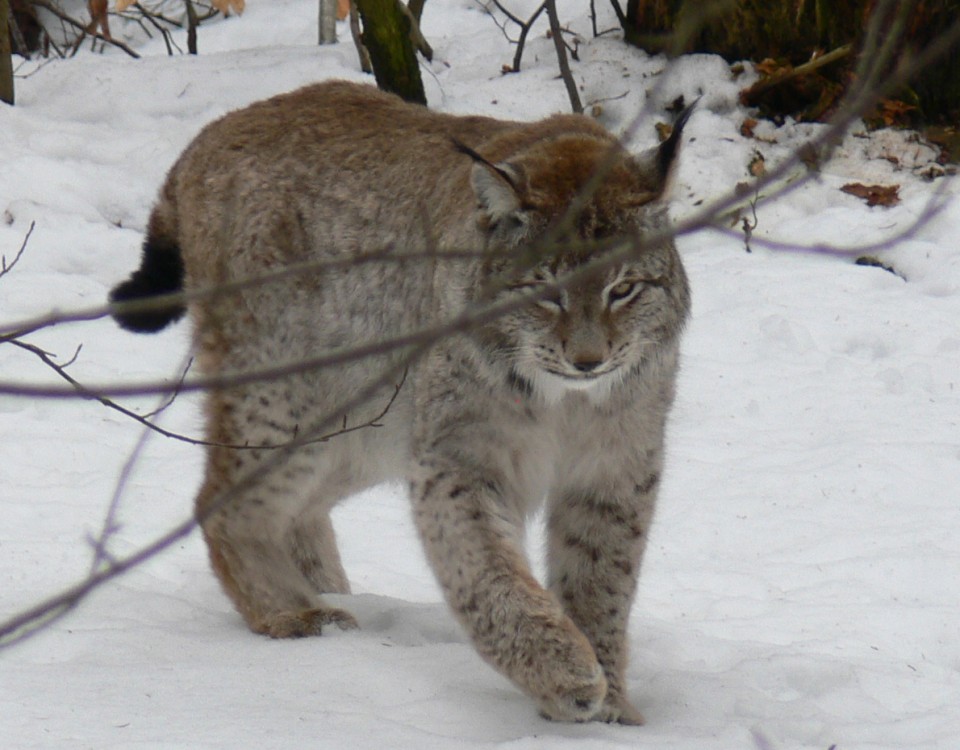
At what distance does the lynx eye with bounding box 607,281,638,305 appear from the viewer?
3.30m

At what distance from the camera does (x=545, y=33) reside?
9227 mm

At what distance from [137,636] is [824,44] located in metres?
5.58

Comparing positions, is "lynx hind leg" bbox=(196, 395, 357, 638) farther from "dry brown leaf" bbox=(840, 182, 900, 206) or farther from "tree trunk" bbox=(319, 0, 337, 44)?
"tree trunk" bbox=(319, 0, 337, 44)

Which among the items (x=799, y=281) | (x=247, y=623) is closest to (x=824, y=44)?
(x=799, y=281)

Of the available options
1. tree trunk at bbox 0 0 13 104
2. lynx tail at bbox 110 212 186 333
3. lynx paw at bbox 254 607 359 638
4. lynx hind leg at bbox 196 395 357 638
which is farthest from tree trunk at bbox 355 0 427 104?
lynx paw at bbox 254 607 359 638

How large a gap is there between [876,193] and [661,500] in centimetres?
274

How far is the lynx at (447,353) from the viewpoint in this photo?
3.27 meters

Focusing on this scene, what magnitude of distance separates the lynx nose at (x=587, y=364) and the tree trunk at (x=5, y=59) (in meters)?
5.69

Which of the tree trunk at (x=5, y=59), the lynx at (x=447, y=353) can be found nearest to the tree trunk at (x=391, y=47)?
the tree trunk at (x=5, y=59)

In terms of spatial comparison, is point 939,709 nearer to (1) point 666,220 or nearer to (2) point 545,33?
(1) point 666,220

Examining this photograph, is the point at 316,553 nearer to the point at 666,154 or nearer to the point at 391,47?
the point at 666,154

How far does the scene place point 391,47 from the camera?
25.5 feet

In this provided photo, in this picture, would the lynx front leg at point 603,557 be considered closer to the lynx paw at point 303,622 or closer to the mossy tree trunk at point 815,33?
the lynx paw at point 303,622

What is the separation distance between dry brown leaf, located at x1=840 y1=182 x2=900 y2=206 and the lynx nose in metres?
4.53
